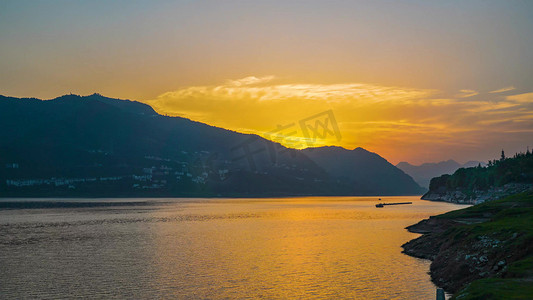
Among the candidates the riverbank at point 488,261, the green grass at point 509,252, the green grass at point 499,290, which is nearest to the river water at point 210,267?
the riverbank at point 488,261

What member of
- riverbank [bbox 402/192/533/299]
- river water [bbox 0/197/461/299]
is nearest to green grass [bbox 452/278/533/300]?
riverbank [bbox 402/192/533/299]

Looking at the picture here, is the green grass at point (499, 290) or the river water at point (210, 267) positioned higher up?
the green grass at point (499, 290)

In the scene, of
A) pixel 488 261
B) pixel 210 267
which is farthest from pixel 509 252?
pixel 210 267

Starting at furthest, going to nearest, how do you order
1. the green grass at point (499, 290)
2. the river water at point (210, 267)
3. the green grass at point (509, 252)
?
the river water at point (210, 267)
the green grass at point (509, 252)
the green grass at point (499, 290)

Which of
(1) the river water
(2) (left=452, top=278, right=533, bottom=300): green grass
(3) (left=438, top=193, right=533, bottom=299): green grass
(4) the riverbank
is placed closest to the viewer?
(2) (left=452, top=278, right=533, bottom=300): green grass

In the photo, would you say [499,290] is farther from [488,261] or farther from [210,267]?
[210,267]

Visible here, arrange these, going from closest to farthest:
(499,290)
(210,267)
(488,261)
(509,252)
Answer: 1. (499,290)
2. (509,252)
3. (488,261)
4. (210,267)

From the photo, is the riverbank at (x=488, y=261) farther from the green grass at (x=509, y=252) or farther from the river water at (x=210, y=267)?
the river water at (x=210, y=267)

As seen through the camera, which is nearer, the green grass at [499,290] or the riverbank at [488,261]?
the green grass at [499,290]

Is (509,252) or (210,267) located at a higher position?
(509,252)

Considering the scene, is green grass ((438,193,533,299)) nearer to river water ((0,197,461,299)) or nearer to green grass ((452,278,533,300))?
green grass ((452,278,533,300))

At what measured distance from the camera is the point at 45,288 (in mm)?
51062

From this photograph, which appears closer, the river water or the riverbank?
the riverbank

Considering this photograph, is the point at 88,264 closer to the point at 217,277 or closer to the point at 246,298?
the point at 217,277
